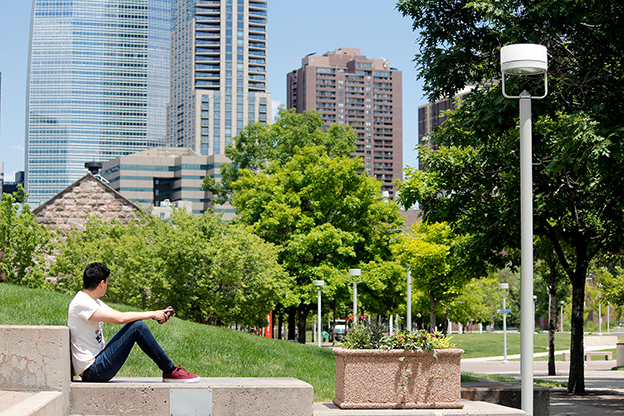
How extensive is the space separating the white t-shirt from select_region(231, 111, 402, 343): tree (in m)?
28.1

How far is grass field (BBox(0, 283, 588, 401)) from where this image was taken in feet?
41.0

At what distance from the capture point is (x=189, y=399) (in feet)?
23.4

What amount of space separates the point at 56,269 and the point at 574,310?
2344 cm

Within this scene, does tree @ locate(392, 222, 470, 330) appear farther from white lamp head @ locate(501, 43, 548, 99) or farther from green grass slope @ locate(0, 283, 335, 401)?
white lamp head @ locate(501, 43, 548, 99)

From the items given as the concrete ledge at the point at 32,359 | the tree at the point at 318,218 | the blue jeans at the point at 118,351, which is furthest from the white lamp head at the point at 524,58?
the tree at the point at 318,218

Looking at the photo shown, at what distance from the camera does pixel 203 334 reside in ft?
50.3

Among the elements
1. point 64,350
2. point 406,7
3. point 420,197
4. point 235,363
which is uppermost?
point 406,7

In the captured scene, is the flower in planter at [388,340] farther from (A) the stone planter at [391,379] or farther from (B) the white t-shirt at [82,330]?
(B) the white t-shirt at [82,330]

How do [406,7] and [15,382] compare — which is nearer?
[15,382]

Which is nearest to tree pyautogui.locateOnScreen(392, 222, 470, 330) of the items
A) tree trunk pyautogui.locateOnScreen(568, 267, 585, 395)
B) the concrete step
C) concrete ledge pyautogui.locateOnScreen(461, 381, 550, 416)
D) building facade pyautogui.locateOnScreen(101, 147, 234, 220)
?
tree trunk pyautogui.locateOnScreen(568, 267, 585, 395)

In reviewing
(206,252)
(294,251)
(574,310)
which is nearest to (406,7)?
(574,310)

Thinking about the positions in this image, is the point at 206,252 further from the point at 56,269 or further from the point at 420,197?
the point at 420,197

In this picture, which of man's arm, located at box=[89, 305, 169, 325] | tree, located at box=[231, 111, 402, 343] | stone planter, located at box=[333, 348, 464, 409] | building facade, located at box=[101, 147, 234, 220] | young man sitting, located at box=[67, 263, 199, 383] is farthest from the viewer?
building facade, located at box=[101, 147, 234, 220]

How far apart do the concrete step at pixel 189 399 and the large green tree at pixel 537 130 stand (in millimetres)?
6519
